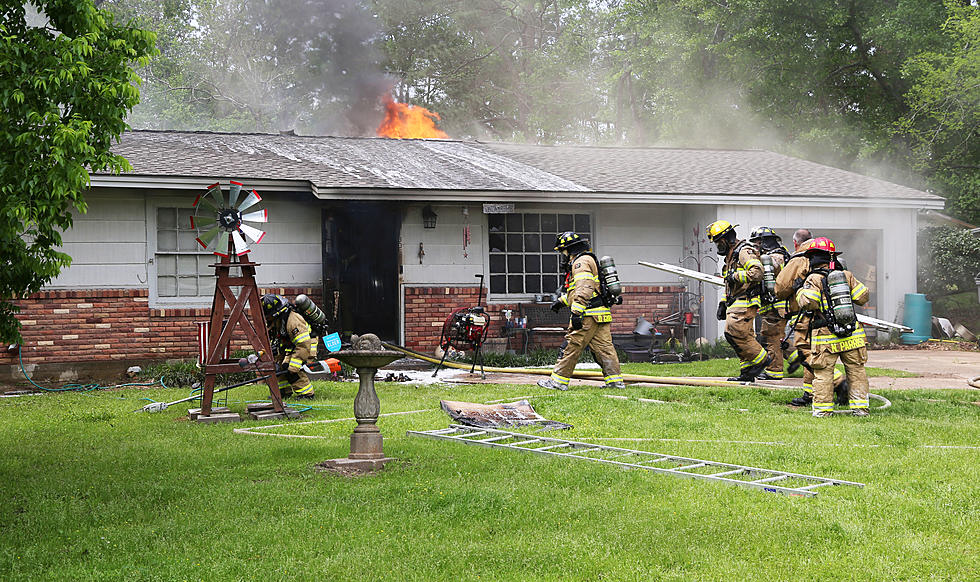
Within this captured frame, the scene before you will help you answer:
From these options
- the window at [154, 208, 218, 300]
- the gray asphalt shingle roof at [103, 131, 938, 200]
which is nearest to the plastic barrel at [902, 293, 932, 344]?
the gray asphalt shingle roof at [103, 131, 938, 200]

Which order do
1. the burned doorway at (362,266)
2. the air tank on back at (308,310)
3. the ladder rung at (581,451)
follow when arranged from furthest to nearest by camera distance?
1. the burned doorway at (362,266)
2. the air tank on back at (308,310)
3. the ladder rung at (581,451)

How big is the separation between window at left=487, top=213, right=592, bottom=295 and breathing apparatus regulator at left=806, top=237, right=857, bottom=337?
23.5ft

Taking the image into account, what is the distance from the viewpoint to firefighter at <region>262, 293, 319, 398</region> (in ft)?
34.3

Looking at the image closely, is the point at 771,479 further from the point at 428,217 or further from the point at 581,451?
the point at 428,217

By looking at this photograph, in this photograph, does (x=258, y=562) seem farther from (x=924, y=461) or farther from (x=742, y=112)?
(x=742, y=112)

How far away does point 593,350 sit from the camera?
11.5 meters

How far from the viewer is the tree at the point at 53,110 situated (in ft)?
16.7

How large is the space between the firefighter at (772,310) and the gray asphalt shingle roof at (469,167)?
3563 mm

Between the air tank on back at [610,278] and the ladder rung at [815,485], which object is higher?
the air tank on back at [610,278]

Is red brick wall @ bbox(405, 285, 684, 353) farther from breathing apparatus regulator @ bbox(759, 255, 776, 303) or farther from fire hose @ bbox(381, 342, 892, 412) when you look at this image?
breathing apparatus regulator @ bbox(759, 255, 776, 303)

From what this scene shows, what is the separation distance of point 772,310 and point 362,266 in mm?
8108

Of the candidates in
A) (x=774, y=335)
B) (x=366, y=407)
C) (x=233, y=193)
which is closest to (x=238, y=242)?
(x=233, y=193)

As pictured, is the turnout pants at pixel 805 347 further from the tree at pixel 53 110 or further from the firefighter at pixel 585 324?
the tree at pixel 53 110

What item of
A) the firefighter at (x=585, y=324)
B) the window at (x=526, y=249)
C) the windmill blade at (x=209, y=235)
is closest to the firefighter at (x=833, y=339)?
the firefighter at (x=585, y=324)
